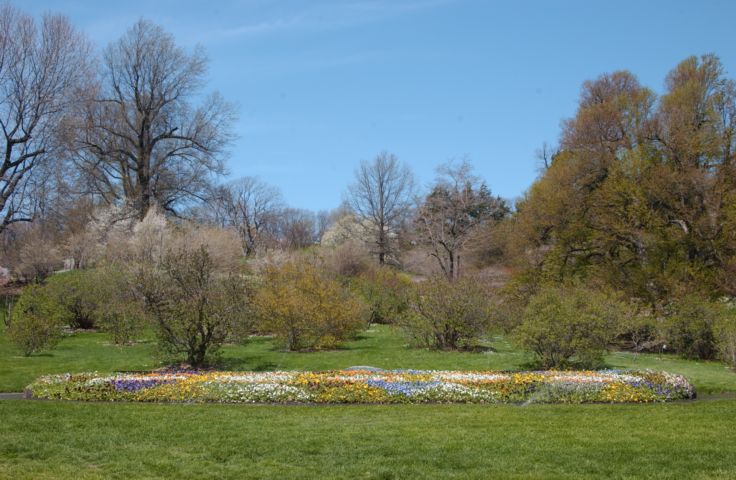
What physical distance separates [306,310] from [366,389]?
7.08 meters

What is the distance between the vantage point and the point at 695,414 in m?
9.05

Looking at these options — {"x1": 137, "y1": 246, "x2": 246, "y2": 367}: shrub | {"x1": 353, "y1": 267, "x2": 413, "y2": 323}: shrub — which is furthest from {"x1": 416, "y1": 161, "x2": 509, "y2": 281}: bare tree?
{"x1": 137, "y1": 246, "x2": 246, "y2": 367}: shrub

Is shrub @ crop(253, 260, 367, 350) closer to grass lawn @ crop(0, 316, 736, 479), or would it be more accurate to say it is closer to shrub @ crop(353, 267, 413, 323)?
shrub @ crop(353, 267, 413, 323)

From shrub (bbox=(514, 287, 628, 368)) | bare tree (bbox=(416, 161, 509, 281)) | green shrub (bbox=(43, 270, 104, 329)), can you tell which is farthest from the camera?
bare tree (bbox=(416, 161, 509, 281))

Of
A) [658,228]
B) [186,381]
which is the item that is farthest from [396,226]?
[186,381]

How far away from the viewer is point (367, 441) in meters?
7.36

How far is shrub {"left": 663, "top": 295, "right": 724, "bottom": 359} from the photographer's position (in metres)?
18.4

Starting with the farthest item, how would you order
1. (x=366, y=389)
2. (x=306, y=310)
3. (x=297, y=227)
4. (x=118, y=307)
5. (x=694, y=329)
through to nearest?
(x=297, y=227)
(x=118, y=307)
(x=694, y=329)
(x=306, y=310)
(x=366, y=389)

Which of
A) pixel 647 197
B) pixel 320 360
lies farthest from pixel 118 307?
pixel 647 197

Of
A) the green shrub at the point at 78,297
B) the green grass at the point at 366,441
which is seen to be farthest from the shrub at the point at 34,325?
the green grass at the point at 366,441

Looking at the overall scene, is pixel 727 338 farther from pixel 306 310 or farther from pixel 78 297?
pixel 78 297

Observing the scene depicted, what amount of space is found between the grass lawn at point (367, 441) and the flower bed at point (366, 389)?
0.52 m

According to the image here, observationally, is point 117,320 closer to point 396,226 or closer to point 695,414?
point 695,414

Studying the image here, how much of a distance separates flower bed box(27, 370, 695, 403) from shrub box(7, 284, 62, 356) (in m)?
6.16
